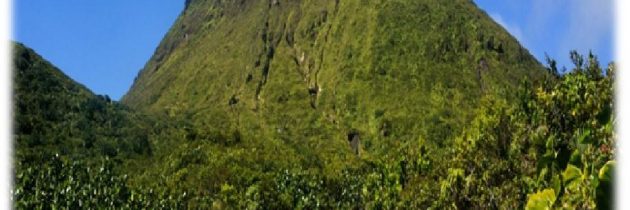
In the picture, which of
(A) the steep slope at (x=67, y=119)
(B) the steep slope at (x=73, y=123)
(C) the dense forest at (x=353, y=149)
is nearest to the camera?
(C) the dense forest at (x=353, y=149)

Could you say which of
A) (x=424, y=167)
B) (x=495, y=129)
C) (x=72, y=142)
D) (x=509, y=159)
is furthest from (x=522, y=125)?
(x=72, y=142)

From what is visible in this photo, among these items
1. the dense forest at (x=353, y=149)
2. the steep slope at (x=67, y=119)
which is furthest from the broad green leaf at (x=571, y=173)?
the steep slope at (x=67, y=119)

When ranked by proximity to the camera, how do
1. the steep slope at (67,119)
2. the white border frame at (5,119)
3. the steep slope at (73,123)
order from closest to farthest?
the white border frame at (5,119) → the steep slope at (73,123) → the steep slope at (67,119)

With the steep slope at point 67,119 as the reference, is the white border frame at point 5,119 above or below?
below

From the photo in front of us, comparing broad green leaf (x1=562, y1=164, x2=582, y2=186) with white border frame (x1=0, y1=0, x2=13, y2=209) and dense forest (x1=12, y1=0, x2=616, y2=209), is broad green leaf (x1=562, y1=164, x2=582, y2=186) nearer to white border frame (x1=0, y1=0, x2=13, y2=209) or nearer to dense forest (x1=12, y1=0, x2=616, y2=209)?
dense forest (x1=12, y1=0, x2=616, y2=209)

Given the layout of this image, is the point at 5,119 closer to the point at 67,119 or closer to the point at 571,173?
the point at 571,173

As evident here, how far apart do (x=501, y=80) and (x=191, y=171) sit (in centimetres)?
12641

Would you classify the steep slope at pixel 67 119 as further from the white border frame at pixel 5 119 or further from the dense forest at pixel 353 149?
the white border frame at pixel 5 119

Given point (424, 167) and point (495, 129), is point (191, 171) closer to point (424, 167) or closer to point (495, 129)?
point (424, 167)

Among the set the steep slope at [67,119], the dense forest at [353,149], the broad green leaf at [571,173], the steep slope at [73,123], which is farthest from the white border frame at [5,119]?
the steep slope at [67,119]

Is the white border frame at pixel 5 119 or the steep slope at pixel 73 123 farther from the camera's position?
the steep slope at pixel 73 123

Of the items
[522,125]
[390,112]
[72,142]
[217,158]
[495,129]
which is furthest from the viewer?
[390,112]

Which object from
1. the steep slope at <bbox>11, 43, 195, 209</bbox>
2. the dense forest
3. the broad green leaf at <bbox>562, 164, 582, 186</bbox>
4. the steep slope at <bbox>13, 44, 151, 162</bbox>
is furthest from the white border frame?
the steep slope at <bbox>13, 44, 151, 162</bbox>

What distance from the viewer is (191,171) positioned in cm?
8944
